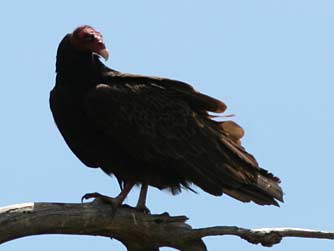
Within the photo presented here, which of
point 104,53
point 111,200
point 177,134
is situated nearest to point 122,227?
point 111,200

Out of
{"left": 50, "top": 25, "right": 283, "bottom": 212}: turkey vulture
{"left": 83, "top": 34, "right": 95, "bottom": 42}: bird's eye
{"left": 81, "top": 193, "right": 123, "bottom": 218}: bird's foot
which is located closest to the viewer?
{"left": 81, "top": 193, "right": 123, "bottom": 218}: bird's foot

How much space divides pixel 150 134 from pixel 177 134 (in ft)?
0.83

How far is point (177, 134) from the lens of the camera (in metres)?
7.18

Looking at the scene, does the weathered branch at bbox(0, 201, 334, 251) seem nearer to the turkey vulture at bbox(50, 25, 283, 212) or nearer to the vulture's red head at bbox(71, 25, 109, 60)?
the turkey vulture at bbox(50, 25, 283, 212)

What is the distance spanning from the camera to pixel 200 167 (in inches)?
276

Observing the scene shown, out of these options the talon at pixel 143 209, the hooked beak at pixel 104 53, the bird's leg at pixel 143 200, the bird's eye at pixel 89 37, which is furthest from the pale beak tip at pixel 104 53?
the talon at pixel 143 209

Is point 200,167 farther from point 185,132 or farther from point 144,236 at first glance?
point 144,236

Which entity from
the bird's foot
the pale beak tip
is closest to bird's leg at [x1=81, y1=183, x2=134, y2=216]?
the bird's foot

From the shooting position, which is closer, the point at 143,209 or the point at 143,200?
the point at 143,209

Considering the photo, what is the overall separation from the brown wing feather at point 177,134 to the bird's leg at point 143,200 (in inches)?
3.8

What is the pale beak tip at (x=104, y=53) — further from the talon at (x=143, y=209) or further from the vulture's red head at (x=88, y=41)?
the talon at (x=143, y=209)

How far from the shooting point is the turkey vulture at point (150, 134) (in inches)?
273

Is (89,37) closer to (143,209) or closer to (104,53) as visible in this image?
(104,53)

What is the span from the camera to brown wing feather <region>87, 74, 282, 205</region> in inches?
272
